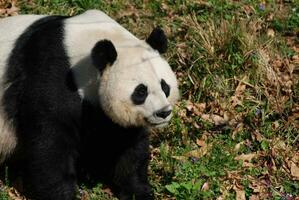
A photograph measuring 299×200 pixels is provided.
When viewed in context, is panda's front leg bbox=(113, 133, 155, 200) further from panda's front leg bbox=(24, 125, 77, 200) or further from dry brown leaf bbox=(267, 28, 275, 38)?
dry brown leaf bbox=(267, 28, 275, 38)

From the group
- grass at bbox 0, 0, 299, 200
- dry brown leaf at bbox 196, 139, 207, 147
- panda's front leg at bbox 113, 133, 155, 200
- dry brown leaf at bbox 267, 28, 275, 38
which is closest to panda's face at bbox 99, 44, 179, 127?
panda's front leg at bbox 113, 133, 155, 200

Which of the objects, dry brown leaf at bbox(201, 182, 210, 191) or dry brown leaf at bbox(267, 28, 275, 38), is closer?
dry brown leaf at bbox(201, 182, 210, 191)

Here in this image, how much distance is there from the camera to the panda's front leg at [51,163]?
5.23 m

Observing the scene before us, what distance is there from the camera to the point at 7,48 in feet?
18.1

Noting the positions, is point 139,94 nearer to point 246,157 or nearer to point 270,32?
point 246,157

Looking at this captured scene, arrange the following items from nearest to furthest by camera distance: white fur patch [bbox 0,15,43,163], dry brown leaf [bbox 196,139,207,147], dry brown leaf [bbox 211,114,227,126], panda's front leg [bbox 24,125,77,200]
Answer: panda's front leg [bbox 24,125,77,200] → white fur patch [bbox 0,15,43,163] → dry brown leaf [bbox 196,139,207,147] → dry brown leaf [bbox 211,114,227,126]

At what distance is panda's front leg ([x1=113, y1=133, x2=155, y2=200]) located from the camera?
577cm

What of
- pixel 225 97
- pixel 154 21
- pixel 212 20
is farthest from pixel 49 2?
pixel 225 97

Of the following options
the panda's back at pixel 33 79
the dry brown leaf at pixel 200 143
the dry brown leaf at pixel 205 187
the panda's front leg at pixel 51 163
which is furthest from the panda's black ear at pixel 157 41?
the dry brown leaf at pixel 200 143

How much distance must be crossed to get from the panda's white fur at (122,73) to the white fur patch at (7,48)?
48 cm

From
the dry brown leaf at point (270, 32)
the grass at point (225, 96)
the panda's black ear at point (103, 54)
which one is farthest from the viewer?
the dry brown leaf at point (270, 32)

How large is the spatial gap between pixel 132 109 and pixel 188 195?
978mm

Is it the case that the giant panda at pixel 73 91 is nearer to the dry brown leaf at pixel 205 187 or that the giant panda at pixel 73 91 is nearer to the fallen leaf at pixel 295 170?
the dry brown leaf at pixel 205 187

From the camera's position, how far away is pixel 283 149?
6344mm
